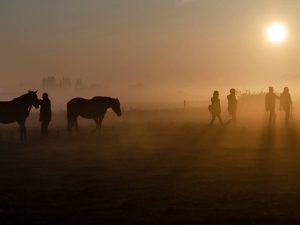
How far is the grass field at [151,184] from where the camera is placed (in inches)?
397

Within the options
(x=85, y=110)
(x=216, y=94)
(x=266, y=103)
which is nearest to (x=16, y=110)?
(x=85, y=110)

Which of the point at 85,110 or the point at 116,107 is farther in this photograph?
the point at 116,107

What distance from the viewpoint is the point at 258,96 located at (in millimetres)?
83750

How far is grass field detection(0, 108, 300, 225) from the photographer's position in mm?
10086

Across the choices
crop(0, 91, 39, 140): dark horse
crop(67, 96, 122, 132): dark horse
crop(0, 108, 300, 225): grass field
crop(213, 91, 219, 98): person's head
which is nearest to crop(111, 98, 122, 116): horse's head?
crop(67, 96, 122, 132): dark horse

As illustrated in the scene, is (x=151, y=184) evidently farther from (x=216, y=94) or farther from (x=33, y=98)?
(x=216, y=94)

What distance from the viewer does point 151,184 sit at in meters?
13.2

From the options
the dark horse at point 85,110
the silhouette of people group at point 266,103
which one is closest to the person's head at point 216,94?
the silhouette of people group at point 266,103

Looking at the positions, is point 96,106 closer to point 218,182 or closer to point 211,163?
point 211,163

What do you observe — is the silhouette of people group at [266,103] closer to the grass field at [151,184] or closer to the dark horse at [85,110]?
the dark horse at [85,110]

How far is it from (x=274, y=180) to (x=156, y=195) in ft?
11.3

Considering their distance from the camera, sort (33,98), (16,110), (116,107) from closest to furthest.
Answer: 1. (16,110)
2. (33,98)
3. (116,107)

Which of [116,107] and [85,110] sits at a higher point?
[116,107]

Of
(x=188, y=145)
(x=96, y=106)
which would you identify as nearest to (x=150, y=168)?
(x=188, y=145)
